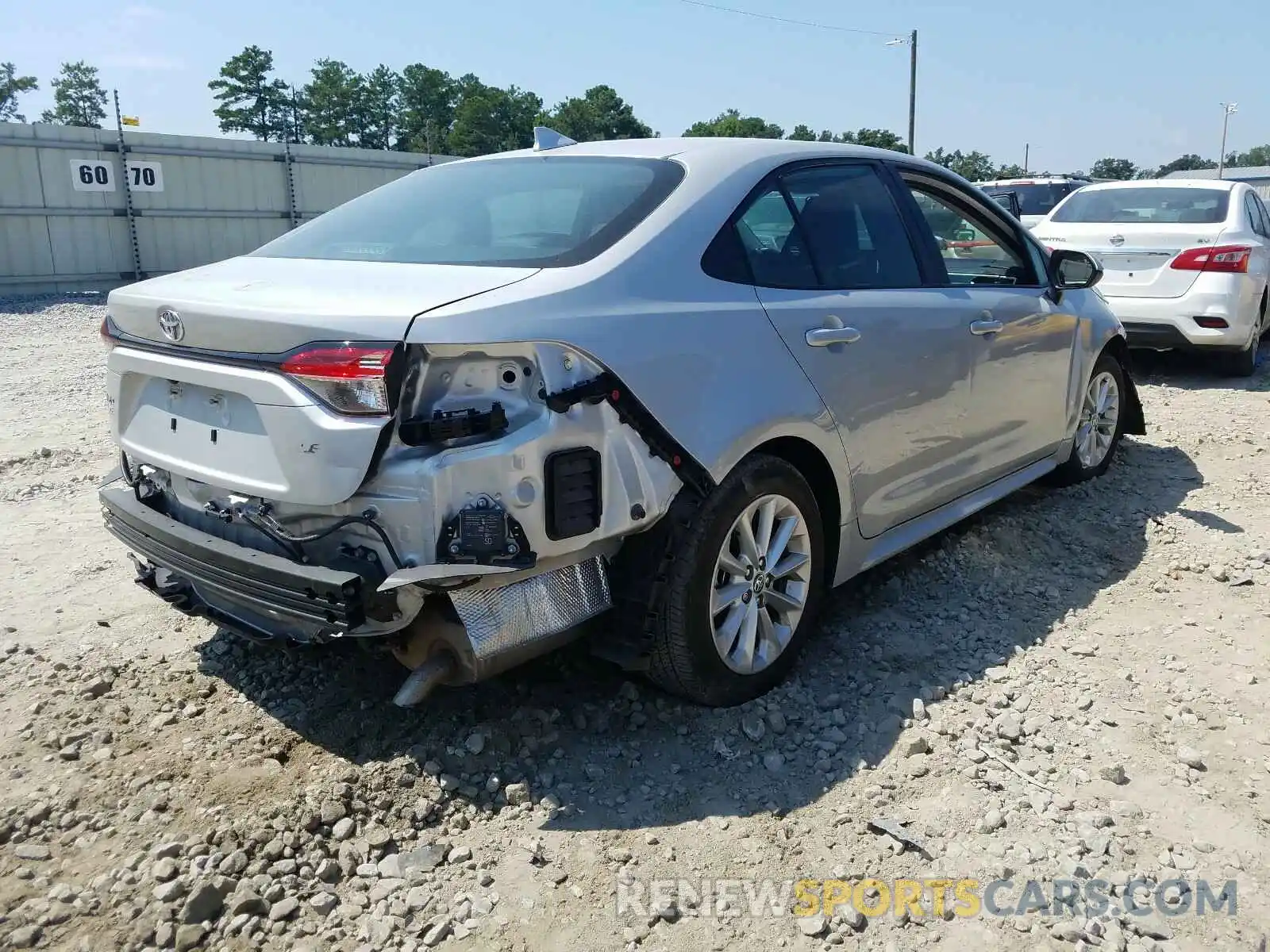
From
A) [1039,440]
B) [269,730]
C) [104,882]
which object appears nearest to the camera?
[104,882]

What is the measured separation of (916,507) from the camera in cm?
394

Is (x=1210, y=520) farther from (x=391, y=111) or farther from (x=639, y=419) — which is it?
(x=391, y=111)

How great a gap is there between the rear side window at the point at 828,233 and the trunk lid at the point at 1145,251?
5119 mm

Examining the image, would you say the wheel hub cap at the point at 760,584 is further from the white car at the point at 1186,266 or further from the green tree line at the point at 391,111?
the green tree line at the point at 391,111

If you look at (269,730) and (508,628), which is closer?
(508,628)

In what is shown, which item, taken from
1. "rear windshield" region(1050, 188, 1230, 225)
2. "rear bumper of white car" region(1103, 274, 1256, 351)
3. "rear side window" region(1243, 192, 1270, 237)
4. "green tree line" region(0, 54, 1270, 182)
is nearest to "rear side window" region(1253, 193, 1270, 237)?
"rear side window" region(1243, 192, 1270, 237)

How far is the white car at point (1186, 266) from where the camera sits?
7.98 metres

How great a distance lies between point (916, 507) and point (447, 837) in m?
2.17

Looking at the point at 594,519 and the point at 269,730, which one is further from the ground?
the point at 594,519

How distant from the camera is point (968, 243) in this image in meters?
4.48

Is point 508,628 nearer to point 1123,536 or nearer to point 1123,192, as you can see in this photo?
point 1123,536

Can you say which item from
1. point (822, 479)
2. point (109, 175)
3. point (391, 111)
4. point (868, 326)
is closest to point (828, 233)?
point (868, 326)

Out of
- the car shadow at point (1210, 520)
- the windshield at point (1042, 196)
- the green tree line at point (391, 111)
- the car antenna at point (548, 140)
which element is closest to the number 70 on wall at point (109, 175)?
the windshield at point (1042, 196)

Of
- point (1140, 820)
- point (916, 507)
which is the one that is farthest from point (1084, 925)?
point (916, 507)
